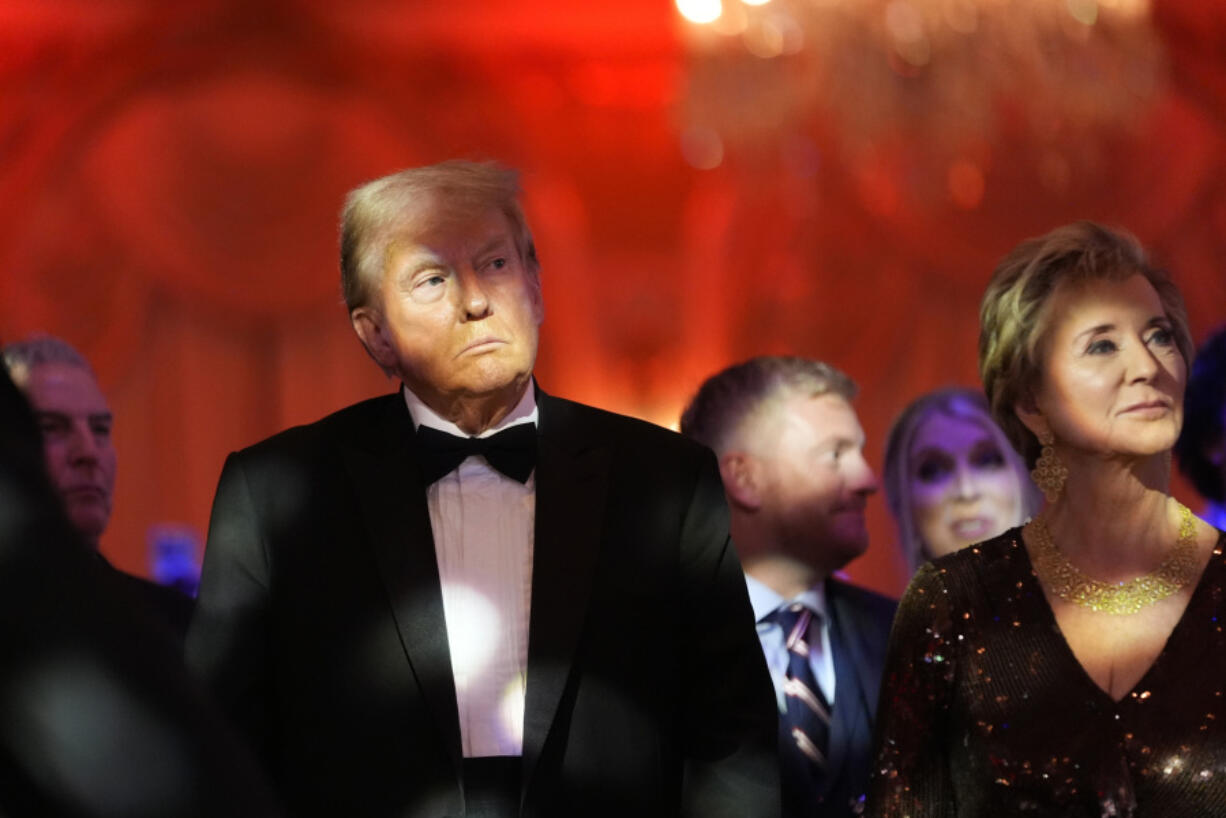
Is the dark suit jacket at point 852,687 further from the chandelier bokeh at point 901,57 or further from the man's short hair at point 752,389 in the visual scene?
the chandelier bokeh at point 901,57

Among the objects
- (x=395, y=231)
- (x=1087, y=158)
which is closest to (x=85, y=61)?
(x=1087, y=158)

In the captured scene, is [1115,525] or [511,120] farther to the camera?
[511,120]

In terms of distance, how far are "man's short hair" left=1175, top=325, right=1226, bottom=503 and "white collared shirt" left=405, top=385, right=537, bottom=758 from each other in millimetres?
1630

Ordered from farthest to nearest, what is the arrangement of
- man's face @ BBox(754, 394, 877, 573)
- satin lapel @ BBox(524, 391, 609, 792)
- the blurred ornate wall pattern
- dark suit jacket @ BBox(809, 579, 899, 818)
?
the blurred ornate wall pattern
man's face @ BBox(754, 394, 877, 573)
dark suit jacket @ BBox(809, 579, 899, 818)
satin lapel @ BBox(524, 391, 609, 792)

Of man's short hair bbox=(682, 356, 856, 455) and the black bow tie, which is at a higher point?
man's short hair bbox=(682, 356, 856, 455)

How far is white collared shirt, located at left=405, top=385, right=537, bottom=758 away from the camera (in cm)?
225

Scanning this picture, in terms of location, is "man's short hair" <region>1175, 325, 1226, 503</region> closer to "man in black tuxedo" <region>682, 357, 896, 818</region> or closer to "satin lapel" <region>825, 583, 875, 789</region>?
"man in black tuxedo" <region>682, 357, 896, 818</region>

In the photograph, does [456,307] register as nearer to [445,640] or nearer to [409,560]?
[409,560]

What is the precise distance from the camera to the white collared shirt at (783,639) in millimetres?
3084

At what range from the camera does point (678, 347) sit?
6.58m

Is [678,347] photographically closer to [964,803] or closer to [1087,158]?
[1087,158]

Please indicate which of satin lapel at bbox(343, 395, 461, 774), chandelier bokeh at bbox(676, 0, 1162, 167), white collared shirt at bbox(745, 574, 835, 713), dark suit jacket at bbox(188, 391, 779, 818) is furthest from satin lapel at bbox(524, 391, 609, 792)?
chandelier bokeh at bbox(676, 0, 1162, 167)

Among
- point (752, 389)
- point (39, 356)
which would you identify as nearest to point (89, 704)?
point (752, 389)

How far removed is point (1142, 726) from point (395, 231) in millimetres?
1302
